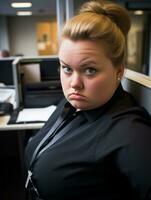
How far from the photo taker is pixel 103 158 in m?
0.71

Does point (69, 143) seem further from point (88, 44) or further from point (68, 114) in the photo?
point (88, 44)

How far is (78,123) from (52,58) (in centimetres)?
127

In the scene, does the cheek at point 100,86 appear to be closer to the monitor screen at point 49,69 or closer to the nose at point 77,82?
the nose at point 77,82

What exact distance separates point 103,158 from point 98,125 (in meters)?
0.12

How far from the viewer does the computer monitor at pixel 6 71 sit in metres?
2.29

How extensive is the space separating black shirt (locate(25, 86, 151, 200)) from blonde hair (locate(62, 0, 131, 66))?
15 centimetres

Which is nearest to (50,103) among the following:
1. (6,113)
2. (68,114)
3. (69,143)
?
(6,113)

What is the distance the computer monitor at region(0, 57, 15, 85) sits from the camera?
229 centimetres

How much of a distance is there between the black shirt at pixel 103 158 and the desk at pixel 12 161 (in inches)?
30.1

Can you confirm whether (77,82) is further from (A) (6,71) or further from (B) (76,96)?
(A) (6,71)

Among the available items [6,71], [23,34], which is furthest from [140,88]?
[23,34]

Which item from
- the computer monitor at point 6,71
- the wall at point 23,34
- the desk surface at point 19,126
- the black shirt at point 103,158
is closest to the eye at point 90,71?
the black shirt at point 103,158

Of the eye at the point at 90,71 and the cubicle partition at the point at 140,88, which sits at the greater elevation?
the eye at the point at 90,71

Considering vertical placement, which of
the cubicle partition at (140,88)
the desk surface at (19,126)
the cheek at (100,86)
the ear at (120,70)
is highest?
the ear at (120,70)
